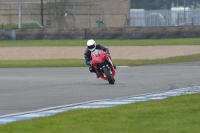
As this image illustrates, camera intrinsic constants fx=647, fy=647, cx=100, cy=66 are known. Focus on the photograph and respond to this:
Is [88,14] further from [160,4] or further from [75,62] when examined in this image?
[75,62]

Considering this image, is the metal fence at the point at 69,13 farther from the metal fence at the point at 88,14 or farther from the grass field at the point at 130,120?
the grass field at the point at 130,120

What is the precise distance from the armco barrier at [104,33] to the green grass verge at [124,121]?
35.0 m

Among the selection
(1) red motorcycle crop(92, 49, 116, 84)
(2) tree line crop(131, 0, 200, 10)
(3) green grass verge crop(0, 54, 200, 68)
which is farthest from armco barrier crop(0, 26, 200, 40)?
(1) red motorcycle crop(92, 49, 116, 84)

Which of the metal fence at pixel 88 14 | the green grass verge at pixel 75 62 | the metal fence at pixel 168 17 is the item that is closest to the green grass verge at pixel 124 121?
the green grass verge at pixel 75 62

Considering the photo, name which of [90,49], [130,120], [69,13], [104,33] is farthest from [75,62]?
[69,13]

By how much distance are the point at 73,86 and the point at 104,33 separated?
29207mm

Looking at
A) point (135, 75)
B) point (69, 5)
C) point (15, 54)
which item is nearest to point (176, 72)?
point (135, 75)

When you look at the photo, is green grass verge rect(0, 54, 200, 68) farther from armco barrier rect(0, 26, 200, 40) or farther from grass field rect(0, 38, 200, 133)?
grass field rect(0, 38, 200, 133)

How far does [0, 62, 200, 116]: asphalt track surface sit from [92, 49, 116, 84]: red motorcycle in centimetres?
28

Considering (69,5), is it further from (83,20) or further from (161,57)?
(161,57)

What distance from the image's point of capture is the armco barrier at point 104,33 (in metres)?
47.6

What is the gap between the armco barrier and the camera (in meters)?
47.6

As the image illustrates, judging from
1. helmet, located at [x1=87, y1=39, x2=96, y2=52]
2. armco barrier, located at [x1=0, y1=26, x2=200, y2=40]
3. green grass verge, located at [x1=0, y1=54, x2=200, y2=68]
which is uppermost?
helmet, located at [x1=87, y1=39, x2=96, y2=52]

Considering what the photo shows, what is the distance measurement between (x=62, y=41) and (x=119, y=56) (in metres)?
12.6
